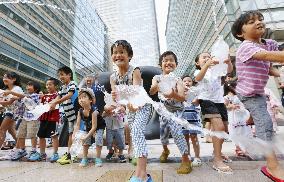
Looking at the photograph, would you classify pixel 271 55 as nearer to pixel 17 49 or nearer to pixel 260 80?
pixel 260 80

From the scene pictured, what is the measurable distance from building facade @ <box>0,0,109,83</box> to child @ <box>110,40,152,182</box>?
46.8 m

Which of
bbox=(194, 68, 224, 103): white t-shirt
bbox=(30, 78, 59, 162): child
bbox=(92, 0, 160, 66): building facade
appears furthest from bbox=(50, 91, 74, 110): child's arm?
bbox=(92, 0, 160, 66): building facade

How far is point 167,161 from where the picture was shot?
363 cm

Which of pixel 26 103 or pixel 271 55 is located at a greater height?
pixel 26 103

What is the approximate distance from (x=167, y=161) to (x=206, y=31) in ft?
155

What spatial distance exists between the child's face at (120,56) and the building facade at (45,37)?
154 feet

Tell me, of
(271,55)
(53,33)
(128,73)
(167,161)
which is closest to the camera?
(271,55)

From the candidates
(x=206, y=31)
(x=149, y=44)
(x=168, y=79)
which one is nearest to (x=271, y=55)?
(x=168, y=79)

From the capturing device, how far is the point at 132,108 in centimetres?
260

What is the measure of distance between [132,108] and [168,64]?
1.01 meters

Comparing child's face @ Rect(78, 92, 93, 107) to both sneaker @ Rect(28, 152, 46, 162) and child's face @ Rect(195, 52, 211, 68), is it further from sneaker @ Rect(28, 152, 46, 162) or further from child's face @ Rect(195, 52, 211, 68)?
child's face @ Rect(195, 52, 211, 68)

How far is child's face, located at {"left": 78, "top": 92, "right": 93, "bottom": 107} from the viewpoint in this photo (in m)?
3.96

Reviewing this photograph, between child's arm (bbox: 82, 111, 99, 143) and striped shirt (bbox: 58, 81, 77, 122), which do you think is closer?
child's arm (bbox: 82, 111, 99, 143)

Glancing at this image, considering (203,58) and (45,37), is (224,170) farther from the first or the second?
(45,37)
